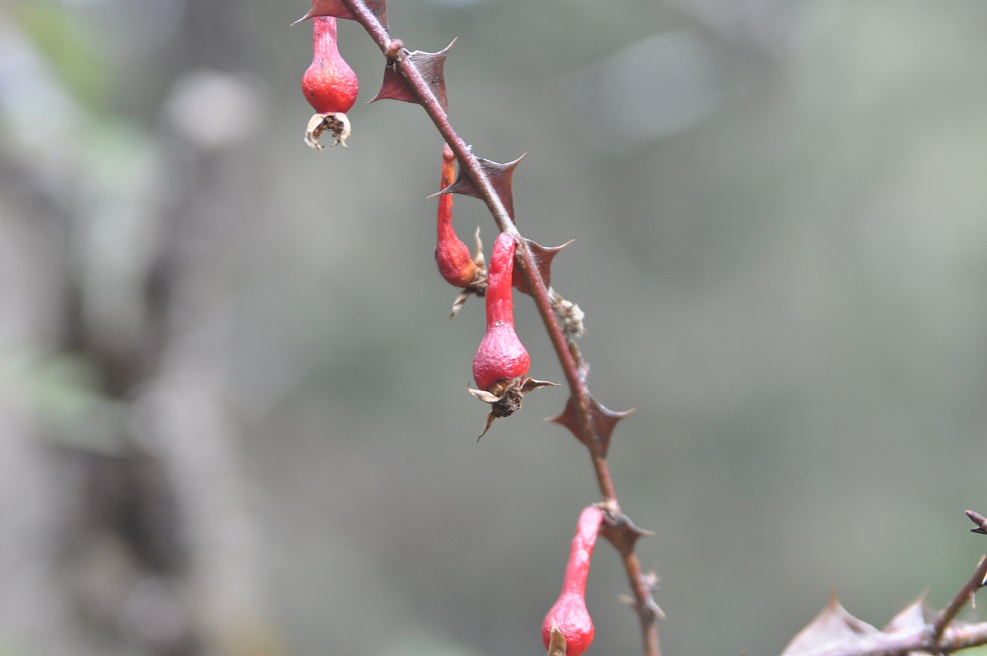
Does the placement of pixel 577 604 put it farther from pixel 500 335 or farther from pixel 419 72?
pixel 419 72

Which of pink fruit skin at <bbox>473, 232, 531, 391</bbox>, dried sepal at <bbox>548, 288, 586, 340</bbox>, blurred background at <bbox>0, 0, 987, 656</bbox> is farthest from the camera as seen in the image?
blurred background at <bbox>0, 0, 987, 656</bbox>

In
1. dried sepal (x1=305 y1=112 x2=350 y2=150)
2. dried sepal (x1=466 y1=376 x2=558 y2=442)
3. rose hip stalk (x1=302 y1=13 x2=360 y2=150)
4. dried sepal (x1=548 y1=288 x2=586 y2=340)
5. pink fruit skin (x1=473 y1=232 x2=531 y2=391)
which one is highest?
rose hip stalk (x1=302 y1=13 x2=360 y2=150)

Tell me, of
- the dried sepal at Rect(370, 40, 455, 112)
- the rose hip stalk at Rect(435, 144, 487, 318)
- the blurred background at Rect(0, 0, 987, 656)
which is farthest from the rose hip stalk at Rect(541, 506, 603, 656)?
the blurred background at Rect(0, 0, 987, 656)

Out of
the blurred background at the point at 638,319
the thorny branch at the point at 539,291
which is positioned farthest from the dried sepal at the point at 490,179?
the blurred background at the point at 638,319

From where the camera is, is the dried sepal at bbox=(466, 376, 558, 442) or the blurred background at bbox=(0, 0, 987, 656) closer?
the dried sepal at bbox=(466, 376, 558, 442)

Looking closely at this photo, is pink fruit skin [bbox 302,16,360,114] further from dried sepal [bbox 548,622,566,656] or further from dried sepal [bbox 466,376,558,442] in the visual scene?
dried sepal [bbox 548,622,566,656]

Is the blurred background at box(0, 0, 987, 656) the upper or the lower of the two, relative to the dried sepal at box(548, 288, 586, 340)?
lower

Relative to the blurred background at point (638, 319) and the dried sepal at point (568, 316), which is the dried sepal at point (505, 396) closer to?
the dried sepal at point (568, 316)

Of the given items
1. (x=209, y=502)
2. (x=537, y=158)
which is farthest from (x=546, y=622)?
(x=537, y=158)

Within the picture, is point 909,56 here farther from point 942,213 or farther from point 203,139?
point 203,139
